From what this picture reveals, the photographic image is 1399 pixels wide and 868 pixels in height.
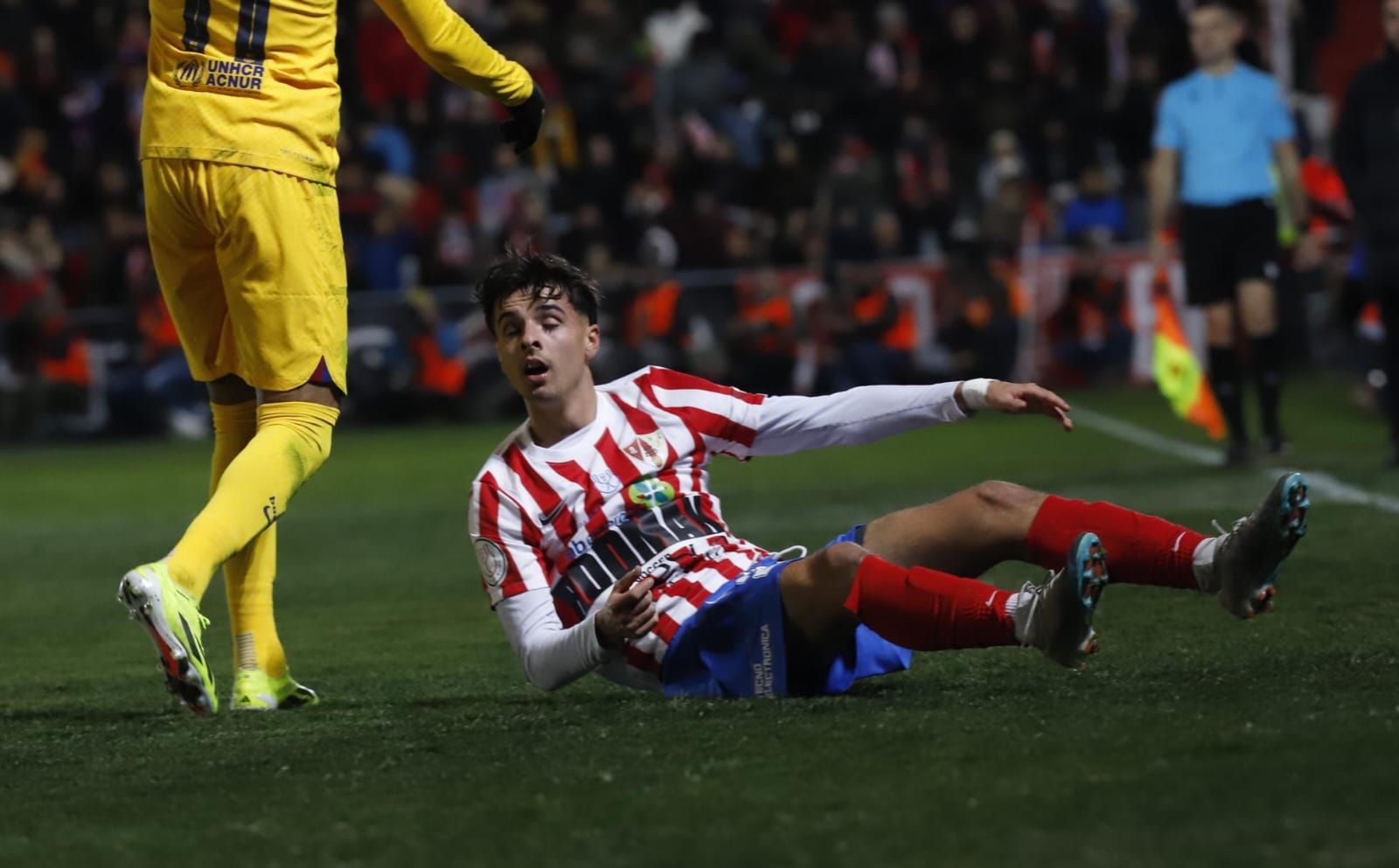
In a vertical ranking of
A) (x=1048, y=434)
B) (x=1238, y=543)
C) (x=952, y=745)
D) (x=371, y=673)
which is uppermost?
(x=1238, y=543)

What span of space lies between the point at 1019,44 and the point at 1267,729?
16.6 metres

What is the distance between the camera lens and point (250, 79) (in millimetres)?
4590

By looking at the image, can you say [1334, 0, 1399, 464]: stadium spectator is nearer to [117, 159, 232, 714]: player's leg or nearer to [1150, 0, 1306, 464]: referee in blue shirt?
[1150, 0, 1306, 464]: referee in blue shirt

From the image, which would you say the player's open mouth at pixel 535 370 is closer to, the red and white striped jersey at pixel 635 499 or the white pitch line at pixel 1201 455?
the red and white striped jersey at pixel 635 499

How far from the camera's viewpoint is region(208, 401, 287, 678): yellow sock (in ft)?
15.6

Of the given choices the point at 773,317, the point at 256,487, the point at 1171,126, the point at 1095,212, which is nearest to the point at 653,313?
the point at 773,317

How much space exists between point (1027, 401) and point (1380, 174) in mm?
6065

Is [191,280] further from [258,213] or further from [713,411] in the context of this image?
[713,411]

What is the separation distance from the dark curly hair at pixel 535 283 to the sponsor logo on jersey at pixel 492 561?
0.56 m

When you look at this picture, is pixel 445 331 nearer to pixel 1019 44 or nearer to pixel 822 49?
pixel 822 49

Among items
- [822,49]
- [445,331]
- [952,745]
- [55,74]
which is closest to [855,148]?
[822,49]

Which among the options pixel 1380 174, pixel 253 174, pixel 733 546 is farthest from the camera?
pixel 1380 174

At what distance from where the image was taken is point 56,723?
4559 millimetres

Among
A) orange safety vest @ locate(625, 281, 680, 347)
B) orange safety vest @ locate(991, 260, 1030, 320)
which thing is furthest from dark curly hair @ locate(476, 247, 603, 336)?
orange safety vest @ locate(991, 260, 1030, 320)
